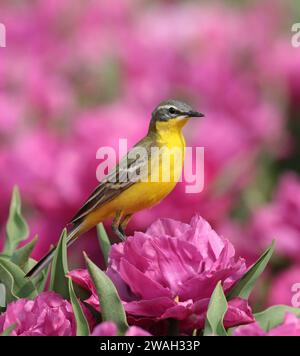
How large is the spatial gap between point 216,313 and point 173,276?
0.13ft

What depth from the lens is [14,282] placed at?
62 centimetres

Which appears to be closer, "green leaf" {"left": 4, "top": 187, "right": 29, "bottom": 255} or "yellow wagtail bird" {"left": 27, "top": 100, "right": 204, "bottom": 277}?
"green leaf" {"left": 4, "top": 187, "right": 29, "bottom": 255}

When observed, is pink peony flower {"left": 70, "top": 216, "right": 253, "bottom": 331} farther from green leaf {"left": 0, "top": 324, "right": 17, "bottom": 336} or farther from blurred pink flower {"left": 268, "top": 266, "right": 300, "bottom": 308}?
blurred pink flower {"left": 268, "top": 266, "right": 300, "bottom": 308}

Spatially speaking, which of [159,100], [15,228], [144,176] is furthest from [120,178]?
[159,100]

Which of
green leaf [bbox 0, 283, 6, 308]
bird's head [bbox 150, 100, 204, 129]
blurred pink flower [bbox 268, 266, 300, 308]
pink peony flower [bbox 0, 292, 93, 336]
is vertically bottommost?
blurred pink flower [bbox 268, 266, 300, 308]

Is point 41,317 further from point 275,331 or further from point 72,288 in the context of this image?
point 275,331

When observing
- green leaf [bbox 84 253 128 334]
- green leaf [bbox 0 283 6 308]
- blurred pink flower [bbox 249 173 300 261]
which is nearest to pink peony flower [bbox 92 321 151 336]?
green leaf [bbox 84 253 128 334]

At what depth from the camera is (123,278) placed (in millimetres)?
559

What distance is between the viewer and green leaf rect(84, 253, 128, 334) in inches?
21.3

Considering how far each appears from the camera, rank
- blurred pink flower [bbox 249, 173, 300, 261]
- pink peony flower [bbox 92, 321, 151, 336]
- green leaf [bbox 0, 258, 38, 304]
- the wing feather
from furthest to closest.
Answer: blurred pink flower [bbox 249, 173, 300, 261] < the wing feather < green leaf [bbox 0, 258, 38, 304] < pink peony flower [bbox 92, 321, 151, 336]

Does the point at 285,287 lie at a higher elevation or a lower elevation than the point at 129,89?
lower

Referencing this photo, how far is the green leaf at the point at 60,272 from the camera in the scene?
59 cm

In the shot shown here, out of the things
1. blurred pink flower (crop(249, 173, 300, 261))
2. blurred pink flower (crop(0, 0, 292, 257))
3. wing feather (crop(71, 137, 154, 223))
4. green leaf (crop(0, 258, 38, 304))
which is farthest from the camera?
blurred pink flower (crop(0, 0, 292, 257))

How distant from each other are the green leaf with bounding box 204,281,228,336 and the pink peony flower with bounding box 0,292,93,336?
3.1 inches
